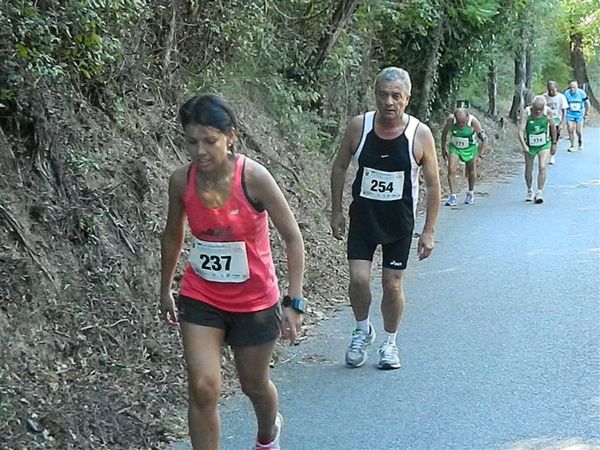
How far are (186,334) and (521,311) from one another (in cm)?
476

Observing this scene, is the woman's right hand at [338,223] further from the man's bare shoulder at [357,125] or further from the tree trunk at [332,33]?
the tree trunk at [332,33]

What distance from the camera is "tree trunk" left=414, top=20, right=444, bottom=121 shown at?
20234 mm

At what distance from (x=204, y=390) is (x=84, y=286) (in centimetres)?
234

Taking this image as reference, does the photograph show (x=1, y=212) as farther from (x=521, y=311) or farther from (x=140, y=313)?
(x=521, y=311)

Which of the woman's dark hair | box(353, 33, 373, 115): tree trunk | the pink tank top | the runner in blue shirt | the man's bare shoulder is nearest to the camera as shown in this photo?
the woman's dark hair

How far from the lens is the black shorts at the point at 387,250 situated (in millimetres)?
6965

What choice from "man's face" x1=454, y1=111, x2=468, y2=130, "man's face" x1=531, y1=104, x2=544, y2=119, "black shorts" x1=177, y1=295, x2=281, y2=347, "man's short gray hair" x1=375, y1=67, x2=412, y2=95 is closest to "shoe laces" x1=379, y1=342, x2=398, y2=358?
"man's short gray hair" x1=375, y1=67, x2=412, y2=95

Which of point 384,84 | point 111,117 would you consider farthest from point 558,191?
point 384,84

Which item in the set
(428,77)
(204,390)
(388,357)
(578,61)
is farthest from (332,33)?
(578,61)

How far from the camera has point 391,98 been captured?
258 inches

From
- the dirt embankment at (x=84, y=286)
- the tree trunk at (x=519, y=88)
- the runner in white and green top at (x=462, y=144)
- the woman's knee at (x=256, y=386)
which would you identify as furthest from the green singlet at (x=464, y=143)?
the tree trunk at (x=519, y=88)

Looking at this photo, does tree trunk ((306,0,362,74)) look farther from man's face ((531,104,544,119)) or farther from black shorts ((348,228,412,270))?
black shorts ((348,228,412,270))

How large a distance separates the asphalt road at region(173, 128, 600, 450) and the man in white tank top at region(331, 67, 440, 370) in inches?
18.6

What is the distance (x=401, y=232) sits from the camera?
22.8 ft
